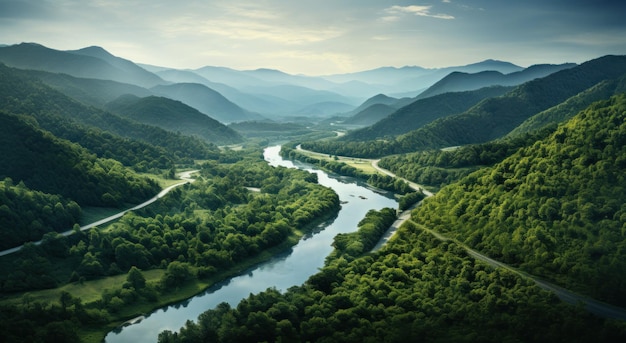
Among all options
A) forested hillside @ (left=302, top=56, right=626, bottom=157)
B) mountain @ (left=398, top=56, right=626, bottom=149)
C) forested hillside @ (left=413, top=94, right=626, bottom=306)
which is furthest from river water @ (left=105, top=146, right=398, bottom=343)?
mountain @ (left=398, top=56, right=626, bottom=149)

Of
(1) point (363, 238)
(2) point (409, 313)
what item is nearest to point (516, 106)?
(1) point (363, 238)

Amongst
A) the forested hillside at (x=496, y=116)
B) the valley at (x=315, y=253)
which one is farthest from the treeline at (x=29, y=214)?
the forested hillside at (x=496, y=116)

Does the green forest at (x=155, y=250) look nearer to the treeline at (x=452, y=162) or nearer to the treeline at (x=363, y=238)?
the treeline at (x=363, y=238)

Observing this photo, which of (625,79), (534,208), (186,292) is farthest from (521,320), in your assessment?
(625,79)

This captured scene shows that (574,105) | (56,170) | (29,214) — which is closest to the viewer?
(29,214)

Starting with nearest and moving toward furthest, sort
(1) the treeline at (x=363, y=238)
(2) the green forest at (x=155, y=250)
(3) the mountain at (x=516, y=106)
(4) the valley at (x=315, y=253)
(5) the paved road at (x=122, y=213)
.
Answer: (4) the valley at (x=315, y=253) → (2) the green forest at (x=155, y=250) → (5) the paved road at (x=122, y=213) → (1) the treeline at (x=363, y=238) → (3) the mountain at (x=516, y=106)

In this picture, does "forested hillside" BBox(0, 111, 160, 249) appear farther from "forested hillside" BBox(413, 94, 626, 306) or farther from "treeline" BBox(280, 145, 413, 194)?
"forested hillside" BBox(413, 94, 626, 306)

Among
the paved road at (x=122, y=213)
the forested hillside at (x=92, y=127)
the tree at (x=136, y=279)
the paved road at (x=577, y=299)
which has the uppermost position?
the forested hillside at (x=92, y=127)

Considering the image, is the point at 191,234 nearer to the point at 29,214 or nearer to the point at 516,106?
the point at 29,214
